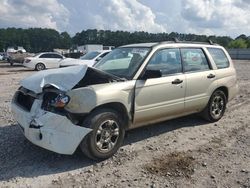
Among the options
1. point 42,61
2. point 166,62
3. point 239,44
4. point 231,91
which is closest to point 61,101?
point 166,62

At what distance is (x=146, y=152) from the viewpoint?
5.29 m

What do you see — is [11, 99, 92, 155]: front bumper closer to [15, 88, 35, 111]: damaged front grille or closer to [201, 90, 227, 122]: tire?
[15, 88, 35, 111]: damaged front grille

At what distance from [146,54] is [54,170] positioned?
250 centimetres

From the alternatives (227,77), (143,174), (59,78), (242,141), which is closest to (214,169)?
(143,174)

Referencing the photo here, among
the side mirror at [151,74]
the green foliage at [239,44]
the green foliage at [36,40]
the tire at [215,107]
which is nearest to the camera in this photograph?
the side mirror at [151,74]

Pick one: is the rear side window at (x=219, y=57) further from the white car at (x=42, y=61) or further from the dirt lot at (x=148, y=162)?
the white car at (x=42, y=61)

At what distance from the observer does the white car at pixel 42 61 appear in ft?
79.9

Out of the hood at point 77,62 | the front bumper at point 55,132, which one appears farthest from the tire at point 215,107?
the hood at point 77,62

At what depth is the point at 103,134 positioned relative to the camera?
15.9 ft

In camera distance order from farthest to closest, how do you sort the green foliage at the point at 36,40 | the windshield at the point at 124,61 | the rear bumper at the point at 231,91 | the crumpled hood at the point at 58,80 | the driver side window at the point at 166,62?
the green foliage at the point at 36,40, the rear bumper at the point at 231,91, the driver side window at the point at 166,62, the windshield at the point at 124,61, the crumpled hood at the point at 58,80

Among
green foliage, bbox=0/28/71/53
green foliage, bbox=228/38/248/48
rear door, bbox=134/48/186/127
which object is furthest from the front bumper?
green foliage, bbox=0/28/71/53

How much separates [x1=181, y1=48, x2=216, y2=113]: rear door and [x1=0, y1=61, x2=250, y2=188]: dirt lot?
1.89 feet

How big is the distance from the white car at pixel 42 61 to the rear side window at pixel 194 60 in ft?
60.1

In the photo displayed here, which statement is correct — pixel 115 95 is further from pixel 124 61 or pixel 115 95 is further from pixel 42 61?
pixel 42 61
